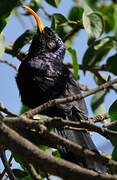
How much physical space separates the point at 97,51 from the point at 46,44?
1261 mm

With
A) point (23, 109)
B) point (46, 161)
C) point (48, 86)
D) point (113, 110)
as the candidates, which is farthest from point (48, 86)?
point (46, 161)

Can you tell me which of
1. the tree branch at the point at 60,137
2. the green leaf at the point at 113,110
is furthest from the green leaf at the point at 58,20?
the tree branch at the point at 60,137

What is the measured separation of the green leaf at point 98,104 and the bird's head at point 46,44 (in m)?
0.63

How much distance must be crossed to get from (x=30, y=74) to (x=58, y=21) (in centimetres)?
56

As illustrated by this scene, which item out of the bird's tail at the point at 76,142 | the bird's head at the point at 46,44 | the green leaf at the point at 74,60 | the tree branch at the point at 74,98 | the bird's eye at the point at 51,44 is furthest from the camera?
the bird's eye at the point at 51,44

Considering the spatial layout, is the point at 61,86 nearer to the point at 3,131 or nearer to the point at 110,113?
the point at 110,113

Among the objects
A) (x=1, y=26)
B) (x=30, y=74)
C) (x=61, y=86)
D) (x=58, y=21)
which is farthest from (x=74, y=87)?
(x=1, y=26)

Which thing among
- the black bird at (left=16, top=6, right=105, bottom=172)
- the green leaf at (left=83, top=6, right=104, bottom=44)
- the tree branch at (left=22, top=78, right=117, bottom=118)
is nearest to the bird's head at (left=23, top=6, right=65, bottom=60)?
the black bird at (left=16, top=6, right=105, bottom=172)

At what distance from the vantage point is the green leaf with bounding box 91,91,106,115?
3.50 meters

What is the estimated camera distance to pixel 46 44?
401 cm

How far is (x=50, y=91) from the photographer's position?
10.6 feet

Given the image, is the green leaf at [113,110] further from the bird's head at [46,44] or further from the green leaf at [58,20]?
the bird's head at [46,44]

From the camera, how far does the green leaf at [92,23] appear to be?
2.70 meters

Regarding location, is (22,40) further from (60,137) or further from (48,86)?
(60,137)
